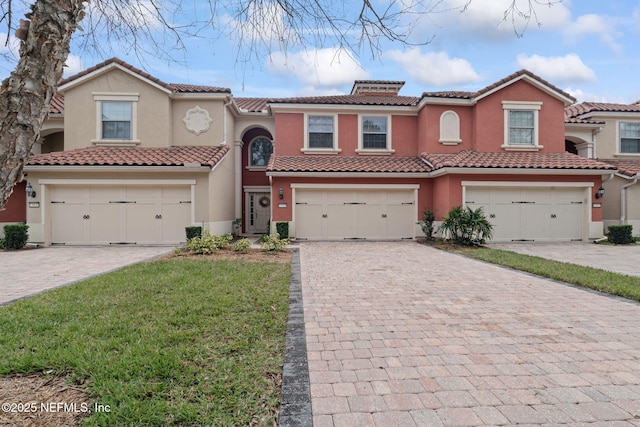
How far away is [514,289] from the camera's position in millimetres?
5703

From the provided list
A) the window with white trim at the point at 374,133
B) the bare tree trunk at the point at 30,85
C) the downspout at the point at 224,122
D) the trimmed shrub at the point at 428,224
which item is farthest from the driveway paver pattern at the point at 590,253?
the downspout at the point at 224,122

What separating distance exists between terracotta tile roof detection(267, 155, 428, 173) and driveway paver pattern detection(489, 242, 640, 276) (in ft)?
14.7

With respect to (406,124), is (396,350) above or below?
below

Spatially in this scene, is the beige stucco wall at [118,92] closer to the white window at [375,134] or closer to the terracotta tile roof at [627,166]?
the white window at [375,134]

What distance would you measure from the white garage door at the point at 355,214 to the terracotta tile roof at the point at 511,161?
1.96 m

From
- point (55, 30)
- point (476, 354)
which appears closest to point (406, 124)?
point (476, 354)

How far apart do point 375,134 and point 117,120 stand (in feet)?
35.8

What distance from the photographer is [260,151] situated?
17109 mm

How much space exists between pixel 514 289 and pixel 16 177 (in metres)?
6.59

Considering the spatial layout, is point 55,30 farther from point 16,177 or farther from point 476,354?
point 476,354

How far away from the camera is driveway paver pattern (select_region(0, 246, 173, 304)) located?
6024 millimetres

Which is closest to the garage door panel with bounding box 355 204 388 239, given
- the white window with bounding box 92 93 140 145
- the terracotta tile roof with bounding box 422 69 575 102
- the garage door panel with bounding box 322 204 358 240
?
the garage door panel with bounding box 322 204 358 240

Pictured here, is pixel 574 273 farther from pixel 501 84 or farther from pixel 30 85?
pixel 501 84

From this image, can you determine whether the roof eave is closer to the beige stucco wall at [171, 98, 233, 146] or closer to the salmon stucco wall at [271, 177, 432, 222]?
the salmon stucco wall at [271, 177, 432, 222]
